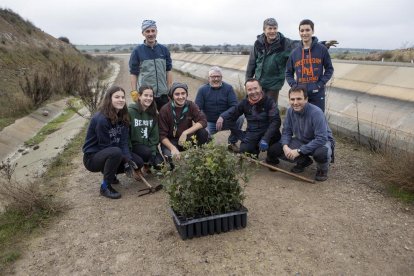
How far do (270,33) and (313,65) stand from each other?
84cm

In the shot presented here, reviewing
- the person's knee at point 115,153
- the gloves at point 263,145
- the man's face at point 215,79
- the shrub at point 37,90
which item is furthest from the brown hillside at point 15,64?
the gloves at point 263,145

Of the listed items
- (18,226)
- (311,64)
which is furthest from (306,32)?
(18,226)

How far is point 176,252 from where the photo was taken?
366cm

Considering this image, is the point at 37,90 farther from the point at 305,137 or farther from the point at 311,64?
the point at 305,137

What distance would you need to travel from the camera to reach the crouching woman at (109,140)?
15.7 ft

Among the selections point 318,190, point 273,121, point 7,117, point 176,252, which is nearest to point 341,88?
point 273,121

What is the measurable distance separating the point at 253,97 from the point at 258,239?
2397 millimetres

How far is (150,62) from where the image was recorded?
5746 mm

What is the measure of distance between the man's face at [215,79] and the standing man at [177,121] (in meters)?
0.75

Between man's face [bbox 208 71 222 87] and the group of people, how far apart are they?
16mm

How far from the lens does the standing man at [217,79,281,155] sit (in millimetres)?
5523

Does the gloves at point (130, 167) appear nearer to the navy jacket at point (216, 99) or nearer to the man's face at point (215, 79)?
the navy jacket at point (216, 99)

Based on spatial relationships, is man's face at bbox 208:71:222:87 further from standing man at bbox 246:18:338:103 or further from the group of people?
standing man at bbox 246:18:338:103

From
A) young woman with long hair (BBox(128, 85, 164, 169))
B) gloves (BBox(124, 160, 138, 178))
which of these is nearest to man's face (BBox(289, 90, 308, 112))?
young woman with long hair (BBox(128, 85, 164, 169))
